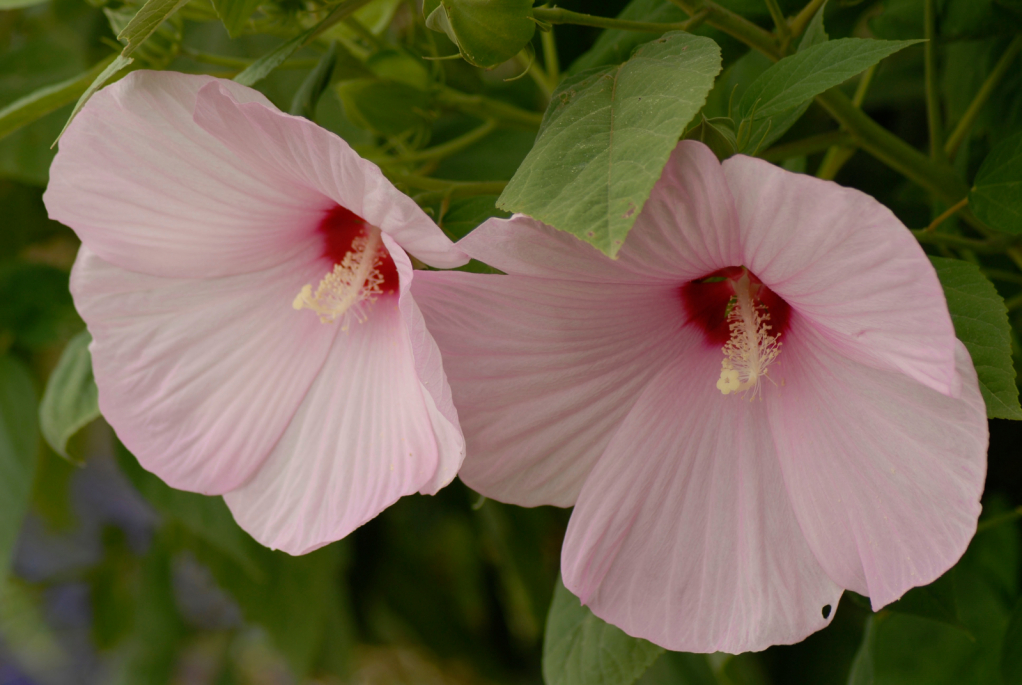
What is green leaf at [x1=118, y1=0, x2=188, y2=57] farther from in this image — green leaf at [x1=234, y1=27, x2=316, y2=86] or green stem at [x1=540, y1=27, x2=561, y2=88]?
green stem at [x1=540, y1=27, x2=561, y2=88]

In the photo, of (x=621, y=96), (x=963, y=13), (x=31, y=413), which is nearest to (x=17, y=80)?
(x=31, y=413)

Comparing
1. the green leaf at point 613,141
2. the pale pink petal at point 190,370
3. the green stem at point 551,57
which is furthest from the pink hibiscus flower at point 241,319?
the green stem at point 551,57

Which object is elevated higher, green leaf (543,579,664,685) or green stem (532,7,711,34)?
green stem (532,7,711,34)

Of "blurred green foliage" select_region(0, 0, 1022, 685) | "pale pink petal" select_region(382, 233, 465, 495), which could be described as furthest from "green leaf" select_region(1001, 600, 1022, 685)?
"pale pink petal" select_region(382, 233, 465, 495)

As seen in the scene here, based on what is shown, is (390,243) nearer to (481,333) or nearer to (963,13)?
(481,333)

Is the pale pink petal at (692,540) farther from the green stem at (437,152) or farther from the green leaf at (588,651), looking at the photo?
the green stem at (437,152)

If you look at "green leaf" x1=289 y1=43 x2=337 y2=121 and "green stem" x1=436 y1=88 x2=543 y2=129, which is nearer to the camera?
"green leaf" x1=289 y1=43 x2=337 y2=121
